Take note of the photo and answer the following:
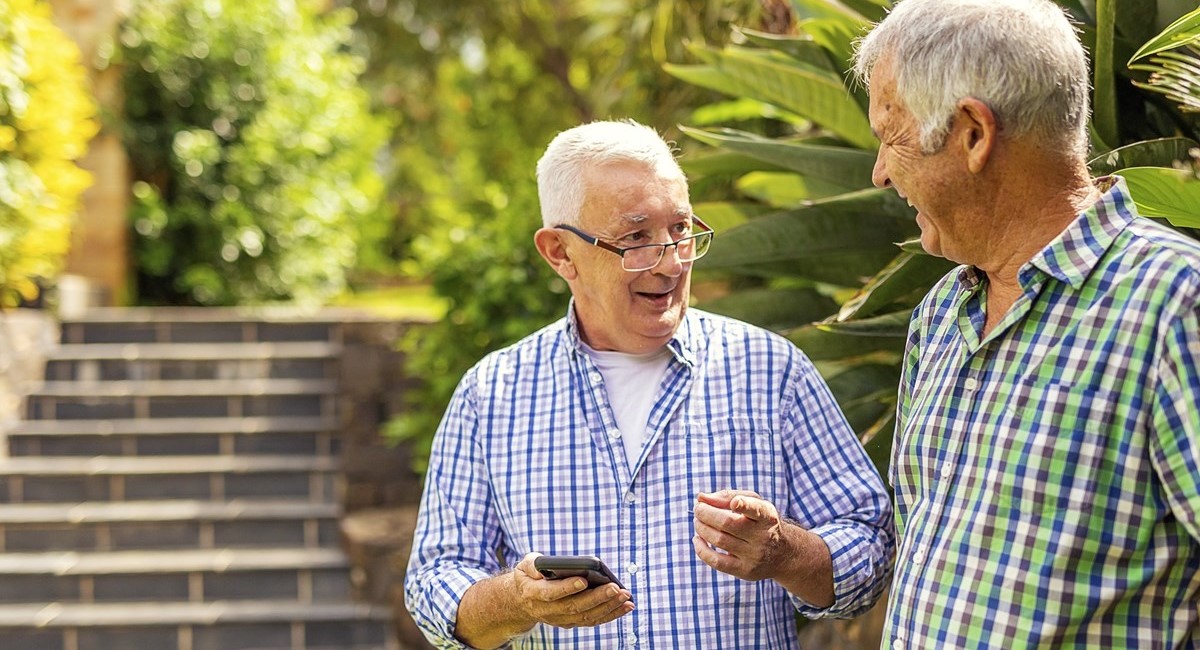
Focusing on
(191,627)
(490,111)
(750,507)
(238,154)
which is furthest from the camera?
(490,111)

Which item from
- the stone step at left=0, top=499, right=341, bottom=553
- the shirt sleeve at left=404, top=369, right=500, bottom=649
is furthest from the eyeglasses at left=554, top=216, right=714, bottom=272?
the stone step at left=0, top=499, right=341, bottom=553

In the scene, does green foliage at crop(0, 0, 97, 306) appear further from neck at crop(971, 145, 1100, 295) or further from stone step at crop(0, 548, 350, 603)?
neck at crop(971, 145, 1100, 295)

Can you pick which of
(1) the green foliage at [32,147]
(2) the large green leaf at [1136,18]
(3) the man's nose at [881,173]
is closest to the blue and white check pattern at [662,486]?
(3) the man's nose at [881,173]

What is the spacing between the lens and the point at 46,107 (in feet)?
23.0

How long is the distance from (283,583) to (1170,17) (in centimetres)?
516

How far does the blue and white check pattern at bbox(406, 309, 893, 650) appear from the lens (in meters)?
2.11

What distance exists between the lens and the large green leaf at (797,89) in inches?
114

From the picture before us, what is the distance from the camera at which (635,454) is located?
2197 millimetres

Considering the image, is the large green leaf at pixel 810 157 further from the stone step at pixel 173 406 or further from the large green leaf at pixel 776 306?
the stone step at pixel 173 406

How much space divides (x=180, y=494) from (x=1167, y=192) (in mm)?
6028

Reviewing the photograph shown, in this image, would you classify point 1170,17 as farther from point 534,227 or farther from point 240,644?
point 240,644

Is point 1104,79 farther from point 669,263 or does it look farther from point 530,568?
point 530,568

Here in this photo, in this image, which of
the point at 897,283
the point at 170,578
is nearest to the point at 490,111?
the point at 170,578

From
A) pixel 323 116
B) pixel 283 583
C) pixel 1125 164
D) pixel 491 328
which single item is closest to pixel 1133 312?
pixel 1125 164
